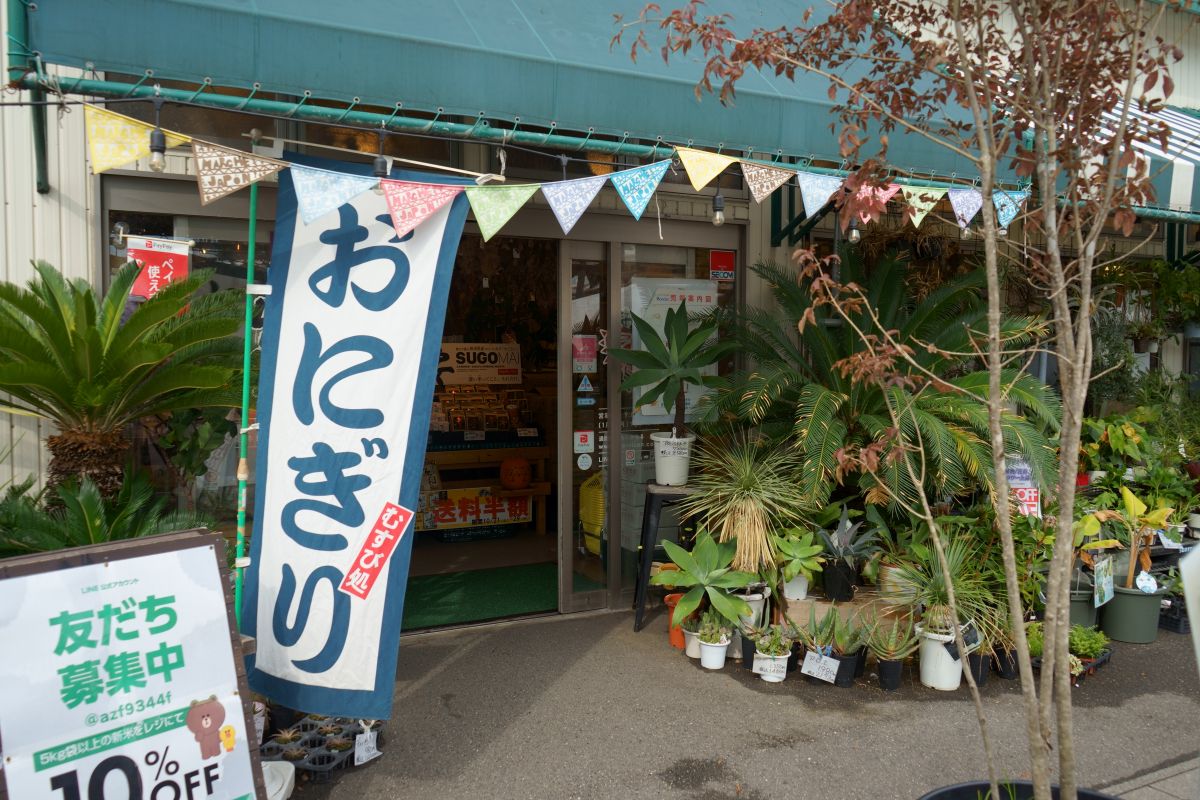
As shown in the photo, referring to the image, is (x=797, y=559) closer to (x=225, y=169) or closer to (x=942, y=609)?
(x=942, y=609)

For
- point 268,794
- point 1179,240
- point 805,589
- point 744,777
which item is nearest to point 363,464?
point 268,794

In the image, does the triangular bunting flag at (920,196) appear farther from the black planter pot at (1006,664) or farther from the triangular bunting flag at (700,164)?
the black planter pot at (1006,664)

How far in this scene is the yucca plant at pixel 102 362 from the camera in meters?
4.08

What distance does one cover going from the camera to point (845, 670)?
16.8 ft

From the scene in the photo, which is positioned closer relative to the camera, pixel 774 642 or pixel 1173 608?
pixel 774 642

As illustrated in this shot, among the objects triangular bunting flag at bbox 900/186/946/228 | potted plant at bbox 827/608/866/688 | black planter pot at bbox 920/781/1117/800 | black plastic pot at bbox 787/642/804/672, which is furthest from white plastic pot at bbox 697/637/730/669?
triangular bunting flag at bbox 900/186/946/228

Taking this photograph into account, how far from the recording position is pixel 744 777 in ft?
13.5

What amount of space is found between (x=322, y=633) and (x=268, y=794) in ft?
2.25

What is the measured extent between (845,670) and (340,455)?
320 cm

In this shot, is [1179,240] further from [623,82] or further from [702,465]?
[623,82]

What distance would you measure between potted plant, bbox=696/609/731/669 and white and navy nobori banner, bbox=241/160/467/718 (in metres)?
2.29

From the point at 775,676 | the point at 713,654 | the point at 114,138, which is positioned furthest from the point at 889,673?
the point at 114,138

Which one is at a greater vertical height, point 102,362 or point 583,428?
point 102,362

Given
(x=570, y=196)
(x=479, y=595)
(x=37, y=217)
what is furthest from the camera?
(x=479, y=595)
